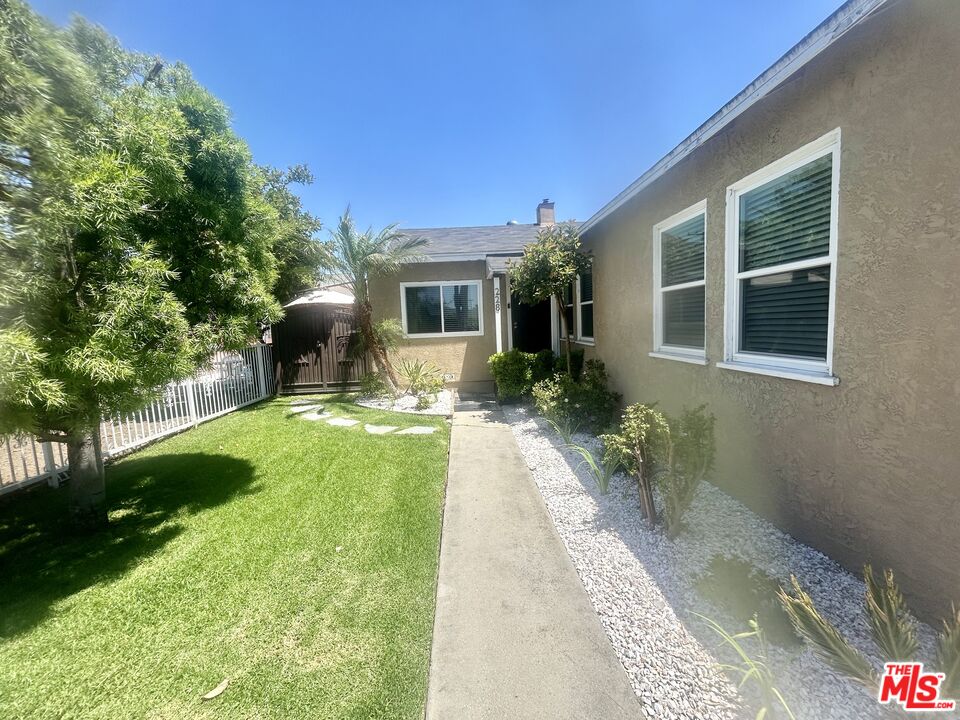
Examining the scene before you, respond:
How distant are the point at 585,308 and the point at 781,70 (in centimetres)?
661

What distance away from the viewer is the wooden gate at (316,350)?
10922 millimetres

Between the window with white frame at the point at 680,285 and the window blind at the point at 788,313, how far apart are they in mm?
674

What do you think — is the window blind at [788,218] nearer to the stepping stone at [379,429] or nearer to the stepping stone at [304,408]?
the stepping stone at [379,429]

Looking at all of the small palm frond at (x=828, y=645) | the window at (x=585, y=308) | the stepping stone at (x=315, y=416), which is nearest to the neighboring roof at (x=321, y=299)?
the stepping stone at (x=315, y=416)

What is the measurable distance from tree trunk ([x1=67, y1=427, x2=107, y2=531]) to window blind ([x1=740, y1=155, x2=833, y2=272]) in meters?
6.78

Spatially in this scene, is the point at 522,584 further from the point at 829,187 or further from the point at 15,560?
the point at 15,560

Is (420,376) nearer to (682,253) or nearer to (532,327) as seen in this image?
(532,327)

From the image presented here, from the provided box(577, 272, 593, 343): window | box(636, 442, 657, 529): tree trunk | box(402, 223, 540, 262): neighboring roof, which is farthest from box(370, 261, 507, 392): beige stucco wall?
box(636, 442, 657, 529): tree trunk

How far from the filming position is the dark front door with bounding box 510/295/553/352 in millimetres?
11070

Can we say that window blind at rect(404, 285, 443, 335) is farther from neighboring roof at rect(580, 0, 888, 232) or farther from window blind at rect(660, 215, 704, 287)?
neighboring roof at rect(580, 0, 888, 232)

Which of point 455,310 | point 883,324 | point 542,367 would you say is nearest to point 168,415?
point 455,310

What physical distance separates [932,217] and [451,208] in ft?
52.2

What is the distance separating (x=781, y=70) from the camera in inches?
107

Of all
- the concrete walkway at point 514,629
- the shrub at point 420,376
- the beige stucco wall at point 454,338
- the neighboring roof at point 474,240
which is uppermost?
the neighboring roof at point 474,240
